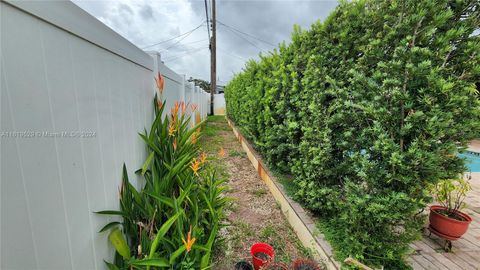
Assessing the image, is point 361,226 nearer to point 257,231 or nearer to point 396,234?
point 396,234

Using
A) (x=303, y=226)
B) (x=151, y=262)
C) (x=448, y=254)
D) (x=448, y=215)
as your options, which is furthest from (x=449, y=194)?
(x=151, y=262)

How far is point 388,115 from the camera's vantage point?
1.68 m

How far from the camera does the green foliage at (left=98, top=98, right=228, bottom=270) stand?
1.43 m

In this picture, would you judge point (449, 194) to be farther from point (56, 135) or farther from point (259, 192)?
point (56, 135)

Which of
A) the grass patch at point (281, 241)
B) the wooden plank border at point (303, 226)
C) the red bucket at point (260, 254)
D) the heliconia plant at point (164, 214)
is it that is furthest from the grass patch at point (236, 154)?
the red bucket at point (260, 254)

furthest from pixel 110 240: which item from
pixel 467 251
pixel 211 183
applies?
pixel 467 251

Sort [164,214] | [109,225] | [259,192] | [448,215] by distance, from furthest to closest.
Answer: [259,192], [448,215], [164,214], [109,225]

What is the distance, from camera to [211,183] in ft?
8.16

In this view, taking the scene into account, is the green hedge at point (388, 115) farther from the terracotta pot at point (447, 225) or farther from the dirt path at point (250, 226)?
the terracotta pot at point (447, 225)

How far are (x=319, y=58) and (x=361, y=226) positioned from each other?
1802 millimetres

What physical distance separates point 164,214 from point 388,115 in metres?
1.96

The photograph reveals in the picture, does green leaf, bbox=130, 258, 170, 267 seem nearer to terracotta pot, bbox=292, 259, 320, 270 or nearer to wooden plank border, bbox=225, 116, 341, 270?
terracotta pot, bbox=292, 259, 320, 270

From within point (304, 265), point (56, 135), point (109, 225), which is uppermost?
point (56, 135)

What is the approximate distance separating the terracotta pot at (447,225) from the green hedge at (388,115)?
0.98 meters
